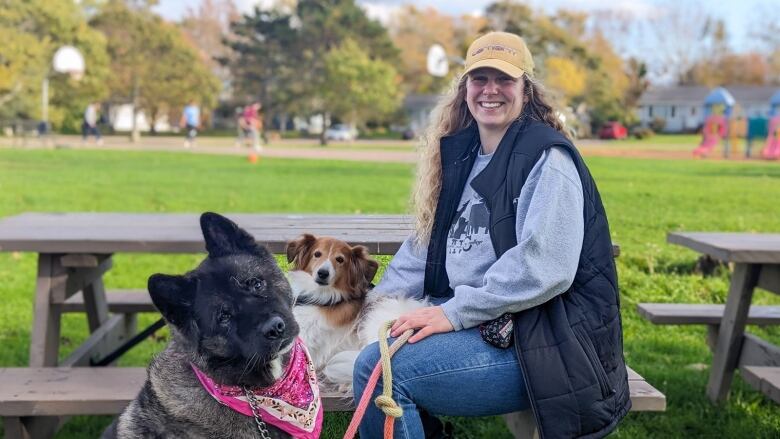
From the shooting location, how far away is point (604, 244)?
2715 mm

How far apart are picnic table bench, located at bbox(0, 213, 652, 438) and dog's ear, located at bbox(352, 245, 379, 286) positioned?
0.17m

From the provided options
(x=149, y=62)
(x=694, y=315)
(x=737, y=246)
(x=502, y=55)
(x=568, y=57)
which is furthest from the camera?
(x=568, y=57)

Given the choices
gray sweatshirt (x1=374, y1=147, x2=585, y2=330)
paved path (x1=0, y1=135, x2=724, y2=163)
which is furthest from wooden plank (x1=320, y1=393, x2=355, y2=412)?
paved path (x1=0, y1=135, x2=724, y2=163)

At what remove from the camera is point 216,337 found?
8.18ft

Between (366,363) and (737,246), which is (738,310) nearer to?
(737,246)

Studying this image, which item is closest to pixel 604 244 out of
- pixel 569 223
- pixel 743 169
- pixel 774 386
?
pixel 569 223

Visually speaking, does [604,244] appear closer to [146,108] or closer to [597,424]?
[597,424]

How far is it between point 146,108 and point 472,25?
137 feet

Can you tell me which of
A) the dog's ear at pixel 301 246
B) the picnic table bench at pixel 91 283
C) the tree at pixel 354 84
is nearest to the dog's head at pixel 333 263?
the dog's ear at pixel 301 246

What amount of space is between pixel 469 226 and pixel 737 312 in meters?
2.64

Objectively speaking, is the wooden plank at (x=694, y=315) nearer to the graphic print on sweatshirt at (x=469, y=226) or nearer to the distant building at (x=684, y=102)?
the graphic print on sweatshirt at (x=469, y=226)

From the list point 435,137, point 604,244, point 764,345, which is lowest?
point 764,345

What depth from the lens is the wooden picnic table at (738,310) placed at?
14.6 feet

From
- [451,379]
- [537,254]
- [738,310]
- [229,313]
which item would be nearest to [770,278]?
→ [738,310]
